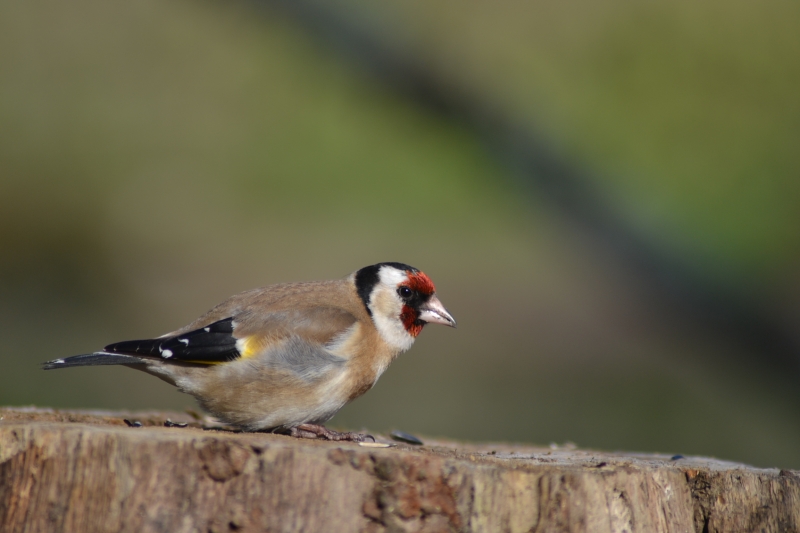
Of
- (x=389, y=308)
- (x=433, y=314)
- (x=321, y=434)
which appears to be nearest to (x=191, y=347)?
(x=321, y=434)

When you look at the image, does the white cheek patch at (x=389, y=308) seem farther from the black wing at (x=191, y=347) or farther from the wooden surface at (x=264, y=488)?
the wooden surface at (x=264, y=488)

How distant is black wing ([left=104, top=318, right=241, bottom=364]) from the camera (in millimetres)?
4457

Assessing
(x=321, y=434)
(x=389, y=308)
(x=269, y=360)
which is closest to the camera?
(x=269, y=360)

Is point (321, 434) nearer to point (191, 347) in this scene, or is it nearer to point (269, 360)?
point (269, 360)

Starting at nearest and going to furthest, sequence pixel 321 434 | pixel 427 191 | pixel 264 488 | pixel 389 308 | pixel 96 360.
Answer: pixel 264 488, pixel 96 360, pixel 321 434, pixel 389 308, pixel 427 191

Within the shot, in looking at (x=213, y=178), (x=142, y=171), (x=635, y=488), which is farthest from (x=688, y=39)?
(x=635, y=488)

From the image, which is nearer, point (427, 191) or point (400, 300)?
point (400, 300)

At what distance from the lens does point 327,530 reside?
3051 millimetres

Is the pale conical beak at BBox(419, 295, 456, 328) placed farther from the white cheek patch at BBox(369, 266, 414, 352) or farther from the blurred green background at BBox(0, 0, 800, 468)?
the blurred green background at BBox(0, 0, 800, 468)

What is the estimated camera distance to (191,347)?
4.51 meters

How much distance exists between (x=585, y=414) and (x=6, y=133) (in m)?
10.5

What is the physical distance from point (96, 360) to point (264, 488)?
1681 mm

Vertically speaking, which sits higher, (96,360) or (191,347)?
(191,347)

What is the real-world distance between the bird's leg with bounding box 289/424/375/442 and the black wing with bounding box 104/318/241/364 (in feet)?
1.72
